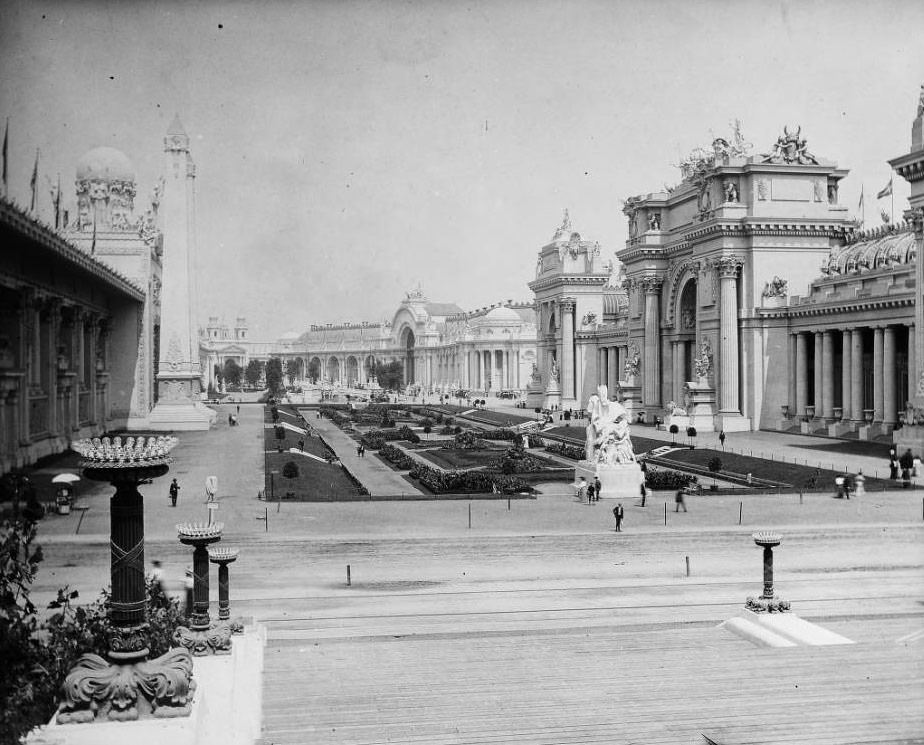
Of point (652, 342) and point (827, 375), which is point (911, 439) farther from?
point (652, 342)

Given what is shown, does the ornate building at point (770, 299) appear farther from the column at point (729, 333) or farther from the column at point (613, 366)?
the column at point (613, 366)

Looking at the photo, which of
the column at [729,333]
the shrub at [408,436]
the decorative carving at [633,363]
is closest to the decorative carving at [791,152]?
the column at [729,333]

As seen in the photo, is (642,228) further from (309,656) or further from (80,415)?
(309,656)

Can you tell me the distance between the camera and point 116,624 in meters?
10.7

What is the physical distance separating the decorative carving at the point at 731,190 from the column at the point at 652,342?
12.1m

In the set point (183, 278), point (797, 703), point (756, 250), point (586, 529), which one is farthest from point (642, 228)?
point (797, 703)

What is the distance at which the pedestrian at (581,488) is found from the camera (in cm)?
3014

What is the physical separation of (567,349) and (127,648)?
76751 millimetres

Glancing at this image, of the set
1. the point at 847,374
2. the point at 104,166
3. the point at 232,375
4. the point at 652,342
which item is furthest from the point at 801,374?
the point at 232,375

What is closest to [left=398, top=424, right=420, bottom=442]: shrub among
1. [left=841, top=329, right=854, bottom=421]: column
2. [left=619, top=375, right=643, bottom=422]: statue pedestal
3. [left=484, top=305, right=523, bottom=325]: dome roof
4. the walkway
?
the walkway

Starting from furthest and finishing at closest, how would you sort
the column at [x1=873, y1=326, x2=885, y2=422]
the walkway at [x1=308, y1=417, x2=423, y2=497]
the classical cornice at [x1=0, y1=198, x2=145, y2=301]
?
the column at [x1=873, y1=326, x2=885, y2=422], the walkway at [x1=308, y1=417, x2=423, y2=497], the classical cornice at [x1=0, y1=198, x2=145, y2=301]

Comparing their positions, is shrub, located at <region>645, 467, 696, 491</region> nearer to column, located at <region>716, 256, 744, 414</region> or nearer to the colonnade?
the colonnade

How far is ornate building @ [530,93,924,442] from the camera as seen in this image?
157ft

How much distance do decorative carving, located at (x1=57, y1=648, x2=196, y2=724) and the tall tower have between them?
43.3m
